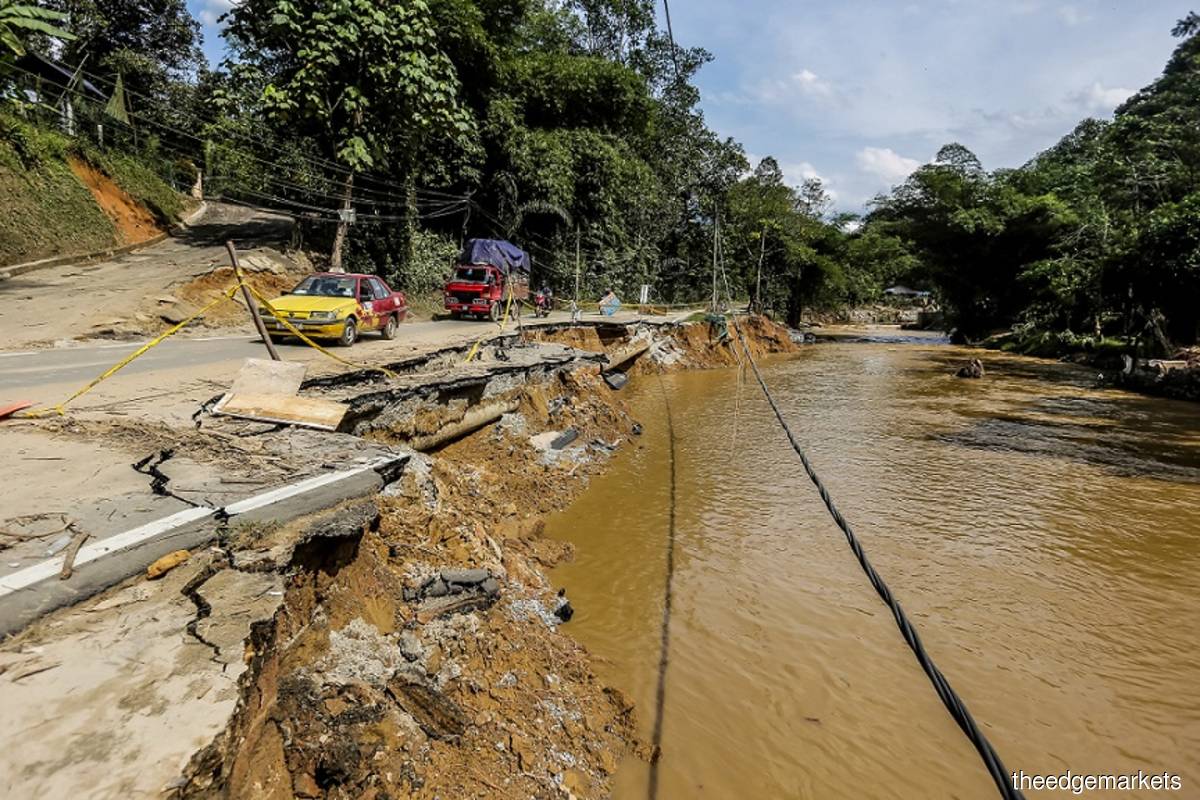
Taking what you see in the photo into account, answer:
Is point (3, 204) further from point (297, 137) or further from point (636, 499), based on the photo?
point (636, 499)

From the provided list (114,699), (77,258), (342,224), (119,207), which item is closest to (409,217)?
(342,224)

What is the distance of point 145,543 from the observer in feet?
11.8

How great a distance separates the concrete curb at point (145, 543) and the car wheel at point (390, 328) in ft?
30.8

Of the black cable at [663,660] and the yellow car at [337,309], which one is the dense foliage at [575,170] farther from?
the black cable at [663,660]

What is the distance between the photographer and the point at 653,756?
176 inches

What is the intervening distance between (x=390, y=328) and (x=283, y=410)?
8.05 meters

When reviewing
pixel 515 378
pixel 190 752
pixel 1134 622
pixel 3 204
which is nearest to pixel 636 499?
pixel 515 378

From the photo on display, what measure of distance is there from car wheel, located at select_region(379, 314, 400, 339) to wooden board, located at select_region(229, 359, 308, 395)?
23.0ft

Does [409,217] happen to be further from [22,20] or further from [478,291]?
[22,20]

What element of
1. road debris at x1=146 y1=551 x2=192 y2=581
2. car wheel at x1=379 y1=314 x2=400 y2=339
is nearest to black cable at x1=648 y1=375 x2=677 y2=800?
road debris at x1=146 y1=551 x2=192 y2=581

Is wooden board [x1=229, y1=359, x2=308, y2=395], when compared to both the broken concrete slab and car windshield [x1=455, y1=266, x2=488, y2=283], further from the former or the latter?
car windshield [x1=455, y1=266, x2=488, y2=283]

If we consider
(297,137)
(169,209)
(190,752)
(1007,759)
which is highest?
(297,137)

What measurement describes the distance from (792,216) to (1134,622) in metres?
35.3

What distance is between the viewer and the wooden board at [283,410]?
6254 mm
